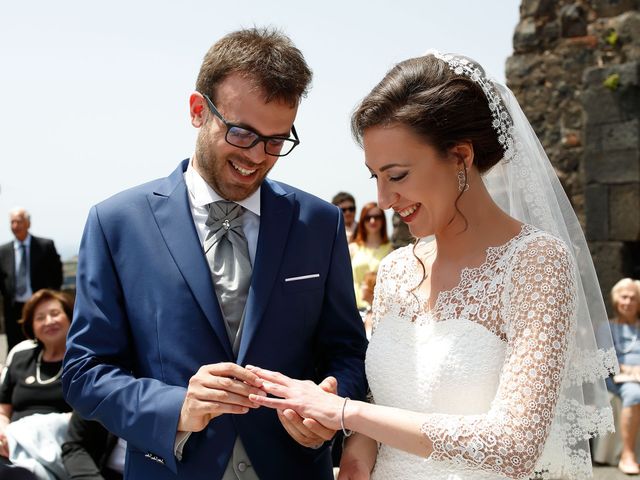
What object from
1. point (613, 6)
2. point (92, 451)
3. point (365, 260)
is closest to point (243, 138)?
point (92, 451)

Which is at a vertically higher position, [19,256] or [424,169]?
[424,169]

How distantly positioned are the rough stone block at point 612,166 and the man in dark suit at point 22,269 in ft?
20.6

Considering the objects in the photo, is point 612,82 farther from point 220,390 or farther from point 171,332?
point 220,390

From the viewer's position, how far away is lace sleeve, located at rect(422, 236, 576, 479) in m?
2.21

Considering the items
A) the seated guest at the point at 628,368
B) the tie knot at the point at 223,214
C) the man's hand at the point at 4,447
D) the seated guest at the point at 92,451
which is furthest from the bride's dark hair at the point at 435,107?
the seated guest at the point at 628,368

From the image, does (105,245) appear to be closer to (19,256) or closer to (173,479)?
(173,479)

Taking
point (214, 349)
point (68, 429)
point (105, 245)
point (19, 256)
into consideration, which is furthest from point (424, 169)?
point (19, 256)

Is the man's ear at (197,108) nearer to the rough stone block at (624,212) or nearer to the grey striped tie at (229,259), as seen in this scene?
the grey striped tie at (229,259)

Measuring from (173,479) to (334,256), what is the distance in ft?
2.95

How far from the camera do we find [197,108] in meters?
2.76

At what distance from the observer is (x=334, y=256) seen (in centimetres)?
287

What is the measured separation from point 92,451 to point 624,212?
6.44m

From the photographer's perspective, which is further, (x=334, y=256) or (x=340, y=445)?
(x=340, y=445)

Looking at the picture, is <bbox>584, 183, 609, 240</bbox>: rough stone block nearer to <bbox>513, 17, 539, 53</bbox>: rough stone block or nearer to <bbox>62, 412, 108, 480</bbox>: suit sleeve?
<bbox>513, 17, 539, 53</bbox>: rough stone block
